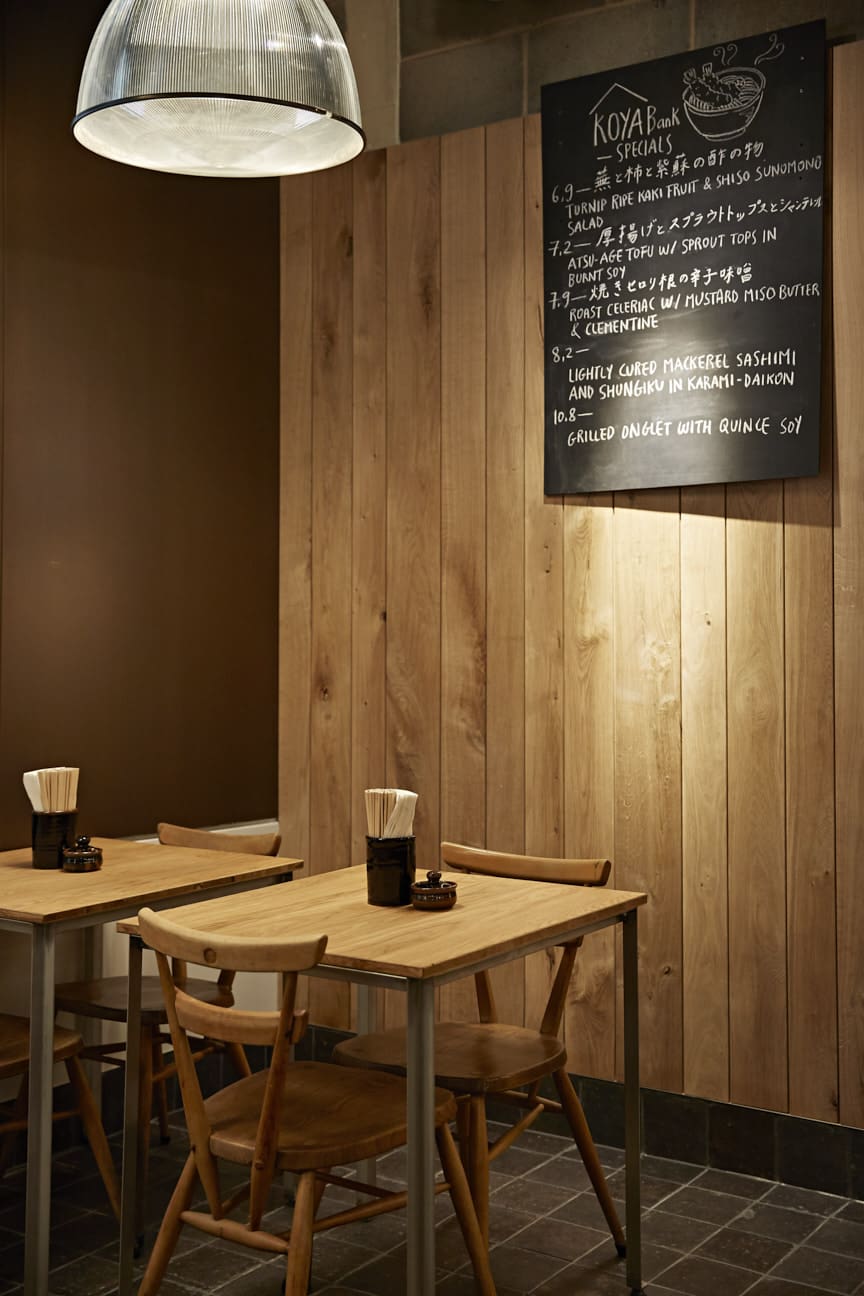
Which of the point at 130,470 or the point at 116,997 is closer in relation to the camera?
the point at 116,997

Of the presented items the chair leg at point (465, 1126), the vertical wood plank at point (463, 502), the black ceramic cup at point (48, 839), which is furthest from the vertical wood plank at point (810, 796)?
the black ceramic cup at point (48, 839)

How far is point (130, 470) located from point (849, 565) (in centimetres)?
191

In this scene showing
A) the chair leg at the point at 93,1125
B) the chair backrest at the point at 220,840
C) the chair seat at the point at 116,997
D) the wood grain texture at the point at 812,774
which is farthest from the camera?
the chair backrest at the point at 220,840

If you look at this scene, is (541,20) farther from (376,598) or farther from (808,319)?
(376,598)

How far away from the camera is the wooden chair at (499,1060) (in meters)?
2.63

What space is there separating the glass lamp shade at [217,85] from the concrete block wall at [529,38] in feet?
5.22

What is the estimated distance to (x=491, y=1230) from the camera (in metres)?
3.02

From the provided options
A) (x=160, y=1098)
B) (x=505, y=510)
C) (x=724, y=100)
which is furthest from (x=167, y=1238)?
(x=724, y=100)

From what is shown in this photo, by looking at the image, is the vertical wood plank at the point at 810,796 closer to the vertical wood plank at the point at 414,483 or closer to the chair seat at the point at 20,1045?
the vertical wood plank at the point at 414,483

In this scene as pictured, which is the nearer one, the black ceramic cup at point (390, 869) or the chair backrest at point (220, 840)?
the black ceramic cup at point (390, 869)

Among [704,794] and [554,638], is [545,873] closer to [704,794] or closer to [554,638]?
[704,794]

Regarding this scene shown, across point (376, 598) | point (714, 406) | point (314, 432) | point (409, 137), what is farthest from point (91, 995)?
point (409, 137)

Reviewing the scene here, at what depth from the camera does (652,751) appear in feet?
11.4

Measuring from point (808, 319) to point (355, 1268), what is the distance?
2.35 meters
